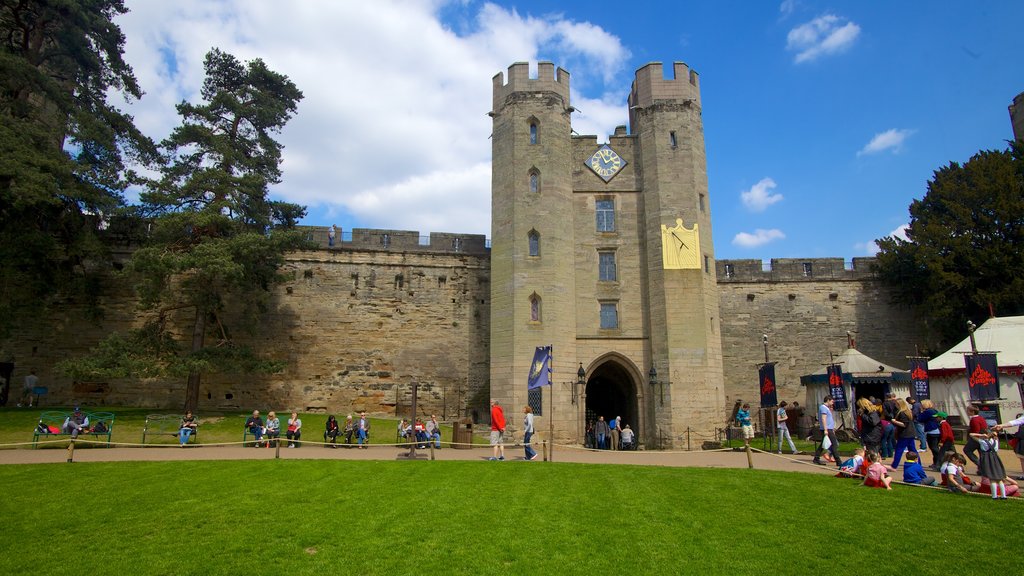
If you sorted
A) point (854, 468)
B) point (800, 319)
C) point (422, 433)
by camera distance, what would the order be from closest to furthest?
point (854, 468)
point (422, 433)
point (800, 319)

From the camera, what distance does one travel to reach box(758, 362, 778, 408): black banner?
17.5 metres

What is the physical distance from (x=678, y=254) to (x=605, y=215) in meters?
3.15

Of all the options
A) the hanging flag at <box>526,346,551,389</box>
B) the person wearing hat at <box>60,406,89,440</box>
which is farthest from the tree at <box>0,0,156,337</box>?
the hanging flag at <box>526,346,551,389</box>

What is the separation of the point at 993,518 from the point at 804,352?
1938cm

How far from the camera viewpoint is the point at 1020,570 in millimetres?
5898

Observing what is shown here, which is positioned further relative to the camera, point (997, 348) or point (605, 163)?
point (605, 163)

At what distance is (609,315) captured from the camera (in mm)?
21797

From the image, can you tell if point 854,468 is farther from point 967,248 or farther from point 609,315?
point 967,248

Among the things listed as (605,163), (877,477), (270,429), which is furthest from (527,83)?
(877,477)

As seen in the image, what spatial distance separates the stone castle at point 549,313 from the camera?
20.6 meters

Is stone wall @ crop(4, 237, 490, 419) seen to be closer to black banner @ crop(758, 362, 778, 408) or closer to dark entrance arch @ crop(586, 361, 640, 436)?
dark entrance arch @ crop(586, 361, 640, 436)

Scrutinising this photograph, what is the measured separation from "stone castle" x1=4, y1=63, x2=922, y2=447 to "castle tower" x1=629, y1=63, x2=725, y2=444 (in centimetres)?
6

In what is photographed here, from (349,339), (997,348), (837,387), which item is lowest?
(837,387)

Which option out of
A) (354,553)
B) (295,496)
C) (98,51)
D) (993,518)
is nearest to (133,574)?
(354,553)
